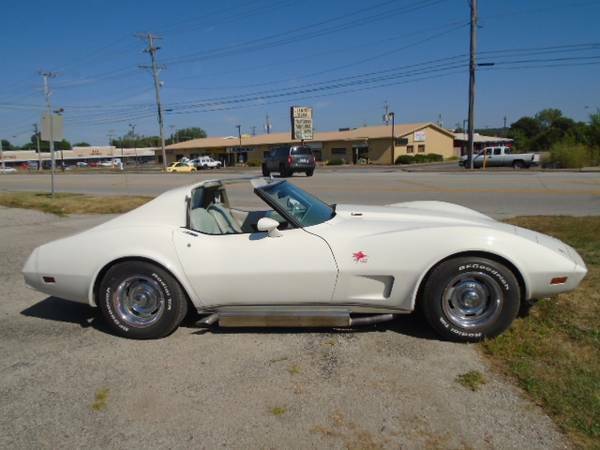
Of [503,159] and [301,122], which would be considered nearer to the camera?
[503,159]

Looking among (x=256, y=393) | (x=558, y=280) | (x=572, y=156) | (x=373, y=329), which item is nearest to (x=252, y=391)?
(x=256, y=393)

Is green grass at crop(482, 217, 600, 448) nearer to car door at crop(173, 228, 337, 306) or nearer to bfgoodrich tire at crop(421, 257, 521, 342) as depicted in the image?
bfgoodrich tire at crop(421, 257, 521, 342)

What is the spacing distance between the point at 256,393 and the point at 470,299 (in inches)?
64.5

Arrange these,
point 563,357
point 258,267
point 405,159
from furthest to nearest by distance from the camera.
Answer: point 405,159
point 258,267
point 563,357

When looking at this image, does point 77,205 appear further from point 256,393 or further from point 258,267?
point 256,393

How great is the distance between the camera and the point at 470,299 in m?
3.33

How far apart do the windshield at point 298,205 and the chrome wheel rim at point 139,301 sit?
115cm

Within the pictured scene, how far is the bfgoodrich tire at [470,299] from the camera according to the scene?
128 inches

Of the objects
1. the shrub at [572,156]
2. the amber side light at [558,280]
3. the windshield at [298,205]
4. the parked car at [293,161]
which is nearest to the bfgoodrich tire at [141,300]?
the windshield at [298,205]

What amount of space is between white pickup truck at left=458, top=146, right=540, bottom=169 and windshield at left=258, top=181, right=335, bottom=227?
101 ft

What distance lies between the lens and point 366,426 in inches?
96.9

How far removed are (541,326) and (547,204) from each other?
896 centimetres

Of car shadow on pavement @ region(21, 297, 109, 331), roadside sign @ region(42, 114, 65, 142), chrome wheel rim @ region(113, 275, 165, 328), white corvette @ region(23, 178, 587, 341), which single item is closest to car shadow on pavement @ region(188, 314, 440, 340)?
white corvette @ region(23, 178, 587, 341)

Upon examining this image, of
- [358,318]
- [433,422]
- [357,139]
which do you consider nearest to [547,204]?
[358,318]
